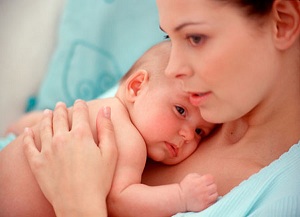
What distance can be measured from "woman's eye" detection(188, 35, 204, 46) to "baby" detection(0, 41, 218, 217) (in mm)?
208

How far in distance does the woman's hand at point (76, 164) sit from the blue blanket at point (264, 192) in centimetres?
16

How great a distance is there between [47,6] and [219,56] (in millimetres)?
1171

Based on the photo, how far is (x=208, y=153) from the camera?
1167mm

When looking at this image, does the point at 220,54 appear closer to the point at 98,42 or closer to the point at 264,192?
the point at 264,192

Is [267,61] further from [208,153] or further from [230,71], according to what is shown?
[208,153]

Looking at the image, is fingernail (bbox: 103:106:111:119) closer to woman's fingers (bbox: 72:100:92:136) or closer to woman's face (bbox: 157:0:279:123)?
woman's fingers (bbox: 72:100:92:136)

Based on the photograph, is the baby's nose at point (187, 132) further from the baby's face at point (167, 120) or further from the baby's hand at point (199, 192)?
the baby's hand at point (199, 192)

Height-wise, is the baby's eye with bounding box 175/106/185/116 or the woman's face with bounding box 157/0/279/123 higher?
the woman's face with bounding box 157/0/279/123

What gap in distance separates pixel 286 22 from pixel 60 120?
0.51 m

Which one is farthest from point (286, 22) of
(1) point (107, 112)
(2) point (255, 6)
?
(1) point (107, 112)

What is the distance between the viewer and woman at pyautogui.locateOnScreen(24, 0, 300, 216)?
92cm

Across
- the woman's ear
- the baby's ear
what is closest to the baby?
the baby's ear

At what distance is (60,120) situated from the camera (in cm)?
117

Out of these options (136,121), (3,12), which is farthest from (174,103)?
(3,12)
